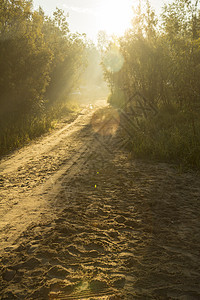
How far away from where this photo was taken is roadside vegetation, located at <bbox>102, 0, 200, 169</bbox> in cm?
697

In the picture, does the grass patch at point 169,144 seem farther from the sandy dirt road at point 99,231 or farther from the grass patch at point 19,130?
the grass patch at point 19,130

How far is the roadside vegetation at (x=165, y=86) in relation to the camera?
274 inches

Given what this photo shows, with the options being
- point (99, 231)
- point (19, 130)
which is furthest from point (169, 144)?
point (19, 130)

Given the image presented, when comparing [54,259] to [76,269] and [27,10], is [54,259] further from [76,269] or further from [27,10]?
[27,10]

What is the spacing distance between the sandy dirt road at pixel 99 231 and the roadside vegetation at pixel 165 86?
1.01 metres

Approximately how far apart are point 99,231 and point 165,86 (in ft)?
27.6

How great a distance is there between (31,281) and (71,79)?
22.3 meters

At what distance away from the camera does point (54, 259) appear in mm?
2844

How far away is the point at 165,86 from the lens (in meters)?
10.5

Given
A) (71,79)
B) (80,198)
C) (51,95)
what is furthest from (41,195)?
(71,79)

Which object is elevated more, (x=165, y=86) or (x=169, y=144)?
(x=165, y=86)

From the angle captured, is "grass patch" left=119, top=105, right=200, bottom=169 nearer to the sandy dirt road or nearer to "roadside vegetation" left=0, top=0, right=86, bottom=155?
the sandy dirt road

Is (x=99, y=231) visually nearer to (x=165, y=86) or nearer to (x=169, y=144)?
(x=169, y=144)

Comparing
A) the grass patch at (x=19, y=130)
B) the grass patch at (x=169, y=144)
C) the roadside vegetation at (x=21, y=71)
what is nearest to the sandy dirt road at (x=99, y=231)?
the grass patch at (x=169, y=144)
